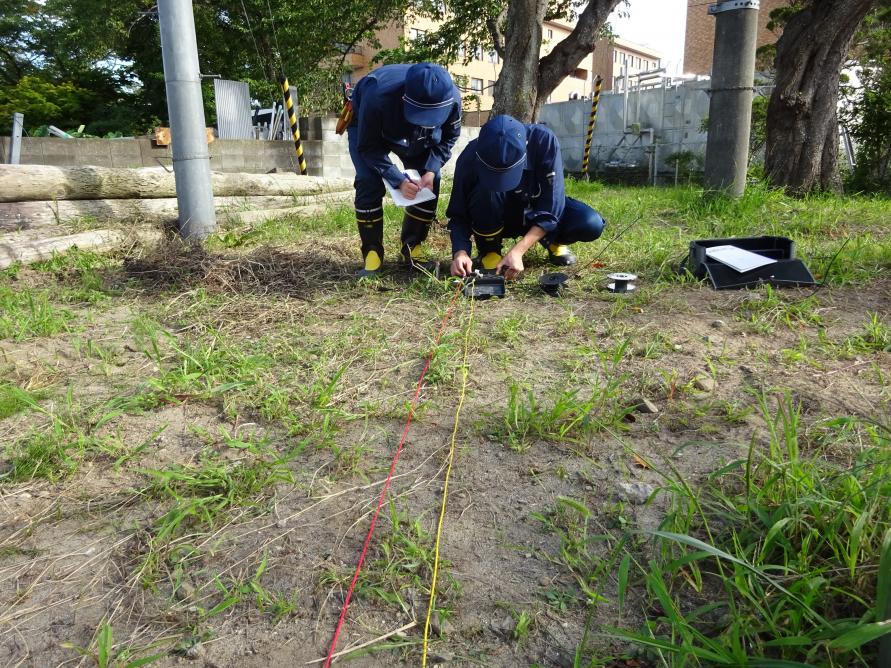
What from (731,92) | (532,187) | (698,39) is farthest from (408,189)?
(698,39)

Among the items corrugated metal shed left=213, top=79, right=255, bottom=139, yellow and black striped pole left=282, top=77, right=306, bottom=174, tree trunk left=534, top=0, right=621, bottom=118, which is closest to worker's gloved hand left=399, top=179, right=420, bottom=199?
tree trunk left=534, top=0, right=621, bottom=118

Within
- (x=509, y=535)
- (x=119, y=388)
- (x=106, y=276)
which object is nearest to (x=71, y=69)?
(x=106, y=276)

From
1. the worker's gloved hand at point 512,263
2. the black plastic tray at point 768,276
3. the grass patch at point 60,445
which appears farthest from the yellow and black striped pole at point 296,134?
the grass patch at point 60,445

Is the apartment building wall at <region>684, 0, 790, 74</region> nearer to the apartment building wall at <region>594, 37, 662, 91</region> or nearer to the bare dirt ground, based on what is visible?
the apartment building wall at <region>594, 37, 662, 91</region>

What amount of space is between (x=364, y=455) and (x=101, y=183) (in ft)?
13.3

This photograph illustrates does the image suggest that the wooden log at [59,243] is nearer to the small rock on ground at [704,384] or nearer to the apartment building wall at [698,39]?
the small rock on ground at [704,384]

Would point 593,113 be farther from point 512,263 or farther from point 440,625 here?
point 440,625

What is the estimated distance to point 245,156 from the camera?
7883mm

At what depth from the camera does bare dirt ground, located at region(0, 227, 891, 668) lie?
1.27m

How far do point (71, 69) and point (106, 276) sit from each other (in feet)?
59.3

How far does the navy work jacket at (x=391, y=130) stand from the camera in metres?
3.59

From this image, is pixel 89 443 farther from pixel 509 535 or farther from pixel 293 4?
pixel 293 4

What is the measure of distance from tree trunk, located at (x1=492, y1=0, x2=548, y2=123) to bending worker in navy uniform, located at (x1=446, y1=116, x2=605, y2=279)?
3.22m

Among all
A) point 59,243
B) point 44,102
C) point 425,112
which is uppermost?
point 44,102
